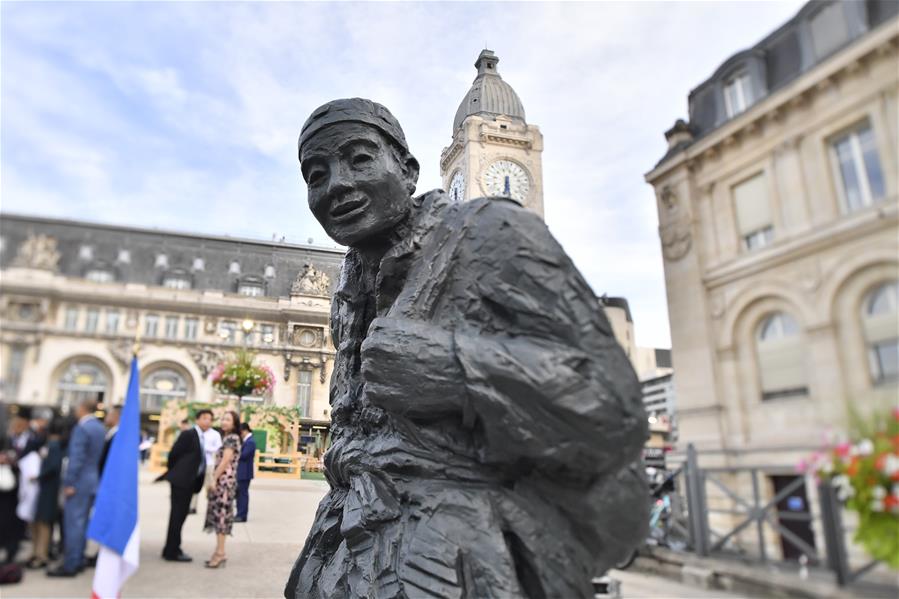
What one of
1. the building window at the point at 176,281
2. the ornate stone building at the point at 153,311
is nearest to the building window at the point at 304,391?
the ornate stone building at the point at 153,311

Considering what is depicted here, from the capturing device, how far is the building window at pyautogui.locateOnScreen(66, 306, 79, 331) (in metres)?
3.70

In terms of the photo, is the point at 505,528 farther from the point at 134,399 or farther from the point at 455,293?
the point at 134,399

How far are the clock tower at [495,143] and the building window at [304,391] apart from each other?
242 cm

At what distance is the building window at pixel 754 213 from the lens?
2.21 metres

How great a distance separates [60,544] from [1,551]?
1083 millimetres

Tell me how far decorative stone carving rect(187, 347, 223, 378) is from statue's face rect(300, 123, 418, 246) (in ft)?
16.5

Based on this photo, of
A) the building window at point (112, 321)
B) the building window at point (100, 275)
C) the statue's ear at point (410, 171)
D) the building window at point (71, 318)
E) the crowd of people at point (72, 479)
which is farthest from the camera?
the building window at point (112, 321)

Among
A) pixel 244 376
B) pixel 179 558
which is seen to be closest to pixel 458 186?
pixel 244 376

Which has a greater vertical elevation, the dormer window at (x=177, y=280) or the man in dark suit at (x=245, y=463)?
the dormer window at (x=177, y=280)

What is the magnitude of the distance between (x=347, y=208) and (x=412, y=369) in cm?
60

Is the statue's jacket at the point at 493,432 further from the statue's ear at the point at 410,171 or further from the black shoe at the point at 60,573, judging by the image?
the black shoe at the point at 60,573

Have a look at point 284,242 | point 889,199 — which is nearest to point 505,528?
point 889,199

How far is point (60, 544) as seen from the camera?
372 cm

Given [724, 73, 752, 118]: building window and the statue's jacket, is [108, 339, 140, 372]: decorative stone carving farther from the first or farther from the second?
[724, 73, 752, 118]: building window
